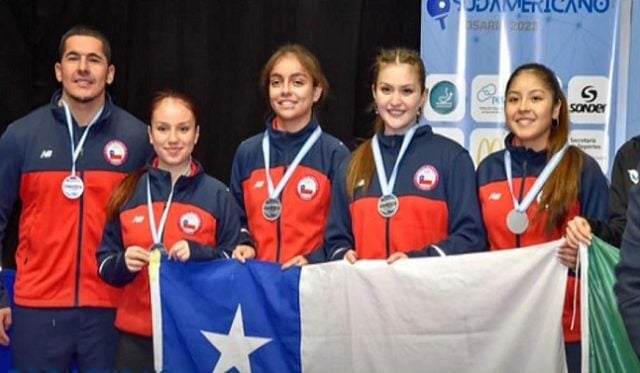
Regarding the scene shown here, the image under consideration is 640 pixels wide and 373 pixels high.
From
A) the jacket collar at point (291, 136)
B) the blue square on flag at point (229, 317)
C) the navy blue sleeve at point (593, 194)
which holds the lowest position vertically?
the blue square on flag at point (229, 317)

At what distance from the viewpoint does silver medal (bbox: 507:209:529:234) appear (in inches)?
154

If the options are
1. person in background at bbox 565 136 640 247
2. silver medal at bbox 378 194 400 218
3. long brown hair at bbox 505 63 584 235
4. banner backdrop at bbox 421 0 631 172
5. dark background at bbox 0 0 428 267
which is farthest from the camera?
dark background at bbox 0 0 428 267

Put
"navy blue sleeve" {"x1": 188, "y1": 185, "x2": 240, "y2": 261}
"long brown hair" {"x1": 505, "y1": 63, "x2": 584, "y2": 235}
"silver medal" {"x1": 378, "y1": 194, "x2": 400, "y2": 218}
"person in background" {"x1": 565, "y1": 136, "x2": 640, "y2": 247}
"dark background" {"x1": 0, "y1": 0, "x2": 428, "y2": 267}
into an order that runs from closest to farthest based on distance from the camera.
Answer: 1. "person in background" {"x1": 565, "y1": 136, "x2": 640, "y2": 247}
2. "long brown hair" {"x1": 505, "y1": 63, "x2": 584, "y2": 235}
3. "silver medal" {"x1": 378, "y1": 194, "x2": 400, "y2": 218}
4. "navy blue sleeve" {"x1": 188, "y1": 185, "x2": 240, "y2": 261}
5. "dark background" {"x1": 0, "y1": 0, "x2": 428, "y2": 267}

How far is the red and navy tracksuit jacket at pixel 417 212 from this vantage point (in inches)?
155

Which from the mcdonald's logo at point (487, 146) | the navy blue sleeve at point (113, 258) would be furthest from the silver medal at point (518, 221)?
the mcdonald's logo at point (487, 146)

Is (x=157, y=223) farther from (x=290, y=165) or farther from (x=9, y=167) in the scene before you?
(x=9, y=167)

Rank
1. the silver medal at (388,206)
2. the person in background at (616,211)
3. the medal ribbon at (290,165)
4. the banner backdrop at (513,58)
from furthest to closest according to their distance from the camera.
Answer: the banner backdrop at (513,58) < the medal ribbon at (290,165) < the silver medal at (388,206) < the person in background at (616,211)

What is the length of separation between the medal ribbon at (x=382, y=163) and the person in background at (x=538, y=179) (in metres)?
0.32

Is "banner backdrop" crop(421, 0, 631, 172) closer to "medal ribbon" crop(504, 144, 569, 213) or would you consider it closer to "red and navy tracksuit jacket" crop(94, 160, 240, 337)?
"medal ribbon" crop(504, 144, 569, 213)

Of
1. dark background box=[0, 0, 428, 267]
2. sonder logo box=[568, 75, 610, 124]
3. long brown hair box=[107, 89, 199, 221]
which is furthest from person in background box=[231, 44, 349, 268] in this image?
sonder logo box=[568, 75, 610, 124]

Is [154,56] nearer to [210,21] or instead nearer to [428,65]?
[210,21]

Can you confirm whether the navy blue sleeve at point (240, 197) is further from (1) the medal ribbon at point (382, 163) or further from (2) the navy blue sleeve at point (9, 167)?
(2) the navy blue sleeve at point (9, 167)

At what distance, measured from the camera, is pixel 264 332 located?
393cm

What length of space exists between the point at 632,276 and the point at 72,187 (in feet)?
8.34
